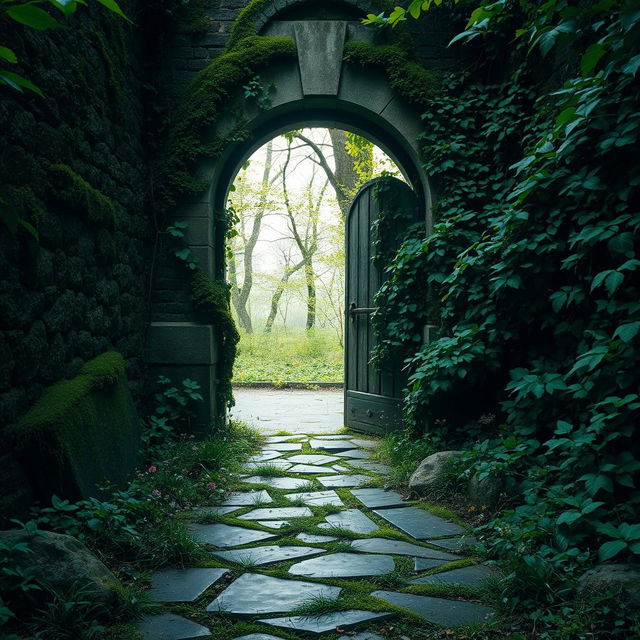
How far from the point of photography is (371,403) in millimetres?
5309

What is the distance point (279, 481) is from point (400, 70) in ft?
11.2

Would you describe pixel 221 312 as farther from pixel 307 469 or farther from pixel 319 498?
pixel 319 498

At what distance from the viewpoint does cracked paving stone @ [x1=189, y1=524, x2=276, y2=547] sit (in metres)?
2.75

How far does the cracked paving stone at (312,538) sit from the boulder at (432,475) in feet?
2.84

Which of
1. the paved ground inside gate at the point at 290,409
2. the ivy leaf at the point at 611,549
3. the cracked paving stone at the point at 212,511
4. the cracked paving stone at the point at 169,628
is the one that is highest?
the ivy leaf at the point at 611,549

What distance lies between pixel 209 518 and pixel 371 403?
2526mm

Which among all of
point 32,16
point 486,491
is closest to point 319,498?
point 486,491

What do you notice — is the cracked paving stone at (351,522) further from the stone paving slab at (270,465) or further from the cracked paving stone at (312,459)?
the cracked paving stone at (312,459)

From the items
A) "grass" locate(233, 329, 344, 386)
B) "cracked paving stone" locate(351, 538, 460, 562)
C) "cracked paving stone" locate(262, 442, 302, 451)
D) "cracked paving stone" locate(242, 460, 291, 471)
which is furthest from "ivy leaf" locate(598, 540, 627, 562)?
"grass" locate(233, 329, 344, 386)

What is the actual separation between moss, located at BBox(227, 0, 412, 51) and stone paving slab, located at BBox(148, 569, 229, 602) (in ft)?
13.4

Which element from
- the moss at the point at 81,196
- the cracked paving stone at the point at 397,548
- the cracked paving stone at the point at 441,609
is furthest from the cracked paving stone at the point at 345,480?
the moss at the point at 81,196

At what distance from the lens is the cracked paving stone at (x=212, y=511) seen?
3.12m

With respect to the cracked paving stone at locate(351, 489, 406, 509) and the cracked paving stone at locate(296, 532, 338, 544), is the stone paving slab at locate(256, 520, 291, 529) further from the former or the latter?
the cracked paving stone at locate(351, 489, 406, 509)

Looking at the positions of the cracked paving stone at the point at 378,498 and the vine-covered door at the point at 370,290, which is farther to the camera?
the vine-covered door at the point at 370,290
